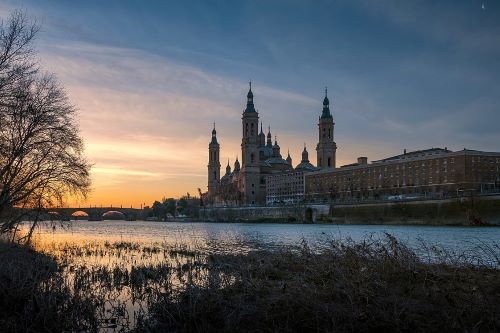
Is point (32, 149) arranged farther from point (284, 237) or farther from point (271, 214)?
point (271, 214)

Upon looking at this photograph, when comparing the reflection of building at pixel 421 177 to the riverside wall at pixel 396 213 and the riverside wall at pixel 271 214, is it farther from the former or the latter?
the riverside wall at pixel 271 214

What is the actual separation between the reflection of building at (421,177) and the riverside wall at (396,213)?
5938 mm

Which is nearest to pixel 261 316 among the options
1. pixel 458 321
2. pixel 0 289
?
pixel 458 321

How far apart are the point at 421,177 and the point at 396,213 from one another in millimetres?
28066

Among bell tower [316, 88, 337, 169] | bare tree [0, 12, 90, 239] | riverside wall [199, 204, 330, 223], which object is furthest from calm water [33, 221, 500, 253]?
bell tower [316, 88, 337, 169]

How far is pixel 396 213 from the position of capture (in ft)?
339

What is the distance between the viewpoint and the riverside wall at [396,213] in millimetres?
85125

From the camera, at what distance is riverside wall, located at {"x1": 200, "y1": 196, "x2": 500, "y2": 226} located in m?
85.1

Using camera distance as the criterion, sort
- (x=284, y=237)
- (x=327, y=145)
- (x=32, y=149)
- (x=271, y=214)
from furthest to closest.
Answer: (x=327, y=145)
(x=271, y=214)
(x=284, y=237)
(x=32, y=149)

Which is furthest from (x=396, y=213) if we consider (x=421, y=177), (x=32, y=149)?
(x=32, y=149)

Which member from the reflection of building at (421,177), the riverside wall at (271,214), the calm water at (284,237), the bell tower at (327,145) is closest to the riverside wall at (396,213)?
the riverside wall at (271,214)

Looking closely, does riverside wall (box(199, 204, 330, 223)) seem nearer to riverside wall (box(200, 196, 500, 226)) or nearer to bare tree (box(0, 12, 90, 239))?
riverside wall (box(200, 196, 500, 226))

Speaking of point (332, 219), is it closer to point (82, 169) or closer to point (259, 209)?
point (259, 209)

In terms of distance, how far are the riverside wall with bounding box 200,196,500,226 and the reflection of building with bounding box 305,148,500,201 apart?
5.94 m
